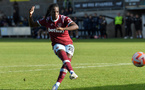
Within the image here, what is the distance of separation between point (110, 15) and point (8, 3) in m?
14.9

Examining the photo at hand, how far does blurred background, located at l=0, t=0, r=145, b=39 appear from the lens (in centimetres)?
3282

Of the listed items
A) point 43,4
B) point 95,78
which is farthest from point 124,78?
point 43,4

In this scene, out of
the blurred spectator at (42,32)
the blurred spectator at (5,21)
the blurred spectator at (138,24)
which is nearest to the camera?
the blurred spectator at (138,24)

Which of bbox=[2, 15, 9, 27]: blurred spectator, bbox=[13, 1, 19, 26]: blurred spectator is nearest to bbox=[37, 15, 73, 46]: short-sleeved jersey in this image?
bbox=[2, 15, 9, 27]: blurred spectator

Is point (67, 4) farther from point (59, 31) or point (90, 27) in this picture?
point (59, 31)

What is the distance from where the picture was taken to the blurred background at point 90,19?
32822 millimetres

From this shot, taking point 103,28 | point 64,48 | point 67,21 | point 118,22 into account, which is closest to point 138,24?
point 118,22

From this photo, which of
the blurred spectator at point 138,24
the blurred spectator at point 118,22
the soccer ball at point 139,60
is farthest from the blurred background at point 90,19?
the soccer ball at point 139,60

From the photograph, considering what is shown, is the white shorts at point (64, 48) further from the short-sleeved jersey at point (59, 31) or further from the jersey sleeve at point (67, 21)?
the jersey sleeve at point (67, 21)

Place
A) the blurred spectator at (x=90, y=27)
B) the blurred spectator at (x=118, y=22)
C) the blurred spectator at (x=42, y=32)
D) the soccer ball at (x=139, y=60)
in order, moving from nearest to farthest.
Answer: the soccer ball at (x=139, y=60) < the blurred spectator at (x=118, y=22) < the blurred spectator at (x=90, y=27) < the blurred spectator at (x=42, y=32)

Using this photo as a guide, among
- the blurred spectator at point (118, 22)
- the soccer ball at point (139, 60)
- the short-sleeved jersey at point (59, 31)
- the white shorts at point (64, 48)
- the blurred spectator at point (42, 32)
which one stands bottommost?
the blurred spectator at point (42, 32)

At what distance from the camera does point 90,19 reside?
32781 mm

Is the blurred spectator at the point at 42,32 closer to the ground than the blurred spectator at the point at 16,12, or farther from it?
closer to the ground

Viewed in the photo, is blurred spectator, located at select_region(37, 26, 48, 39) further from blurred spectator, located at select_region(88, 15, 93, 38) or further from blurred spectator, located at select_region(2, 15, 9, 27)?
blurred spectator, located at select_region(2, 15, 9, 27)
